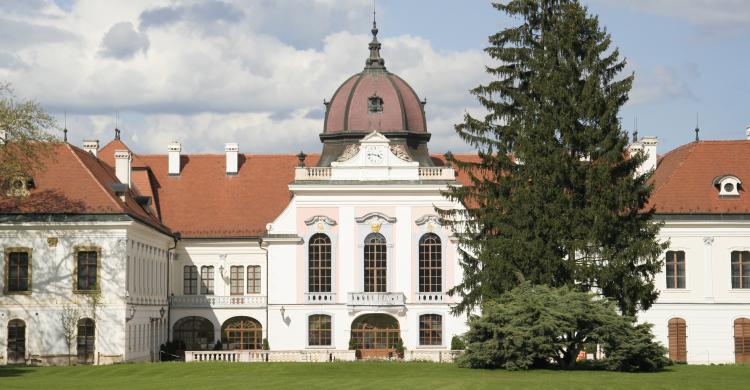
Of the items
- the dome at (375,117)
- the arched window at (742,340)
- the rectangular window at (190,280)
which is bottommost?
the arched window at (742,340)

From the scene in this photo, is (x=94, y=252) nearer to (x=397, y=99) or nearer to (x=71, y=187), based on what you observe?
(x=71, y=187)

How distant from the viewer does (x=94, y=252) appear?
5691cm

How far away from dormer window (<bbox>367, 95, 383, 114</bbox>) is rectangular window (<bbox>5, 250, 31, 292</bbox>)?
18.1m

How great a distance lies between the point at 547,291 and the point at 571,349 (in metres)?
2.56

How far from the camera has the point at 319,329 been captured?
2522 inches

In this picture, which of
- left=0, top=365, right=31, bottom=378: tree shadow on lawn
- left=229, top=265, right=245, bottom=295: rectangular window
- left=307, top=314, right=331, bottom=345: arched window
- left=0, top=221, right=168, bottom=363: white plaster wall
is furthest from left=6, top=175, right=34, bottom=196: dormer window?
left=307, top=314, right=331, bottom=345: arched window

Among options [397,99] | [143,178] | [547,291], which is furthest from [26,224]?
[547,291]

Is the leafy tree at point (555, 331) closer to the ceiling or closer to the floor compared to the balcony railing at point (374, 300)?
closer to the floor

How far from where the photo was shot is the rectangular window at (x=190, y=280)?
68562mm

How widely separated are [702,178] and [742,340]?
25.5ft

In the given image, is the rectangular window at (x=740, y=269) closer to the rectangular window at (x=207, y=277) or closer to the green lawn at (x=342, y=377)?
the green lawn at (x=342, y=377)

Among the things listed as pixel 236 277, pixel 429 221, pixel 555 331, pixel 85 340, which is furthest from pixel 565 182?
pixel 236 277

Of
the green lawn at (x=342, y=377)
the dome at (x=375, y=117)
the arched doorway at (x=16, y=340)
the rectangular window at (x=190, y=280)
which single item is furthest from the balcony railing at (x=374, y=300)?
the arched doorway at (x=16, y=340)

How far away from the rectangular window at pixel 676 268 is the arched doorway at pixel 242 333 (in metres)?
20.2
